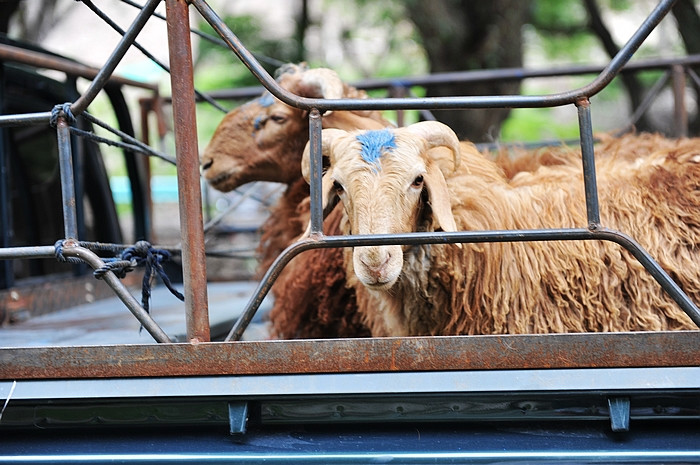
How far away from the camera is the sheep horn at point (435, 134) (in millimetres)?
2820

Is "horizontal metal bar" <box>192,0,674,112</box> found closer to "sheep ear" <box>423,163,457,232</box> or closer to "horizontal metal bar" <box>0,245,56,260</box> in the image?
"sheep ear" <box>423,163,457,232</box>

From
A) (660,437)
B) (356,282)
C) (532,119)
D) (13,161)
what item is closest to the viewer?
(660,437)

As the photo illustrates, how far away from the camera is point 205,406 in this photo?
1.98 meters

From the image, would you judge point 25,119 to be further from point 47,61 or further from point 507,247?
point 47,61

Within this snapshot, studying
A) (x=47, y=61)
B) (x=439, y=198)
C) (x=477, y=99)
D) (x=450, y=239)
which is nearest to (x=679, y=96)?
(x=439, y=198)

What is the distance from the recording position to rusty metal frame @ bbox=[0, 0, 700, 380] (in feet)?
6.31

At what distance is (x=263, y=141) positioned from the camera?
4.40 m

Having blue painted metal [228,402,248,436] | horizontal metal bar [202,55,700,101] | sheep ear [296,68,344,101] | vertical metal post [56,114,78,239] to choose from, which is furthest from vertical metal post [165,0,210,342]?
horizontal metal bar [202,55,700,101]

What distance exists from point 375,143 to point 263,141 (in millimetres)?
1845

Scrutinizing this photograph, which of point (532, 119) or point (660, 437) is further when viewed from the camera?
point (532, 119)

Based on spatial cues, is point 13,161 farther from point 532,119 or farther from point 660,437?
point 532,119

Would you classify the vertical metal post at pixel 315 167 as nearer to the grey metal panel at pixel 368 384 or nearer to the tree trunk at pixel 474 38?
the grey metal panel at pixel 368 384

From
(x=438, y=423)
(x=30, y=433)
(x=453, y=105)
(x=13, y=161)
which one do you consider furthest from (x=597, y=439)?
(x=13, y=161)

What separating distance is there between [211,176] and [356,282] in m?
1.71
